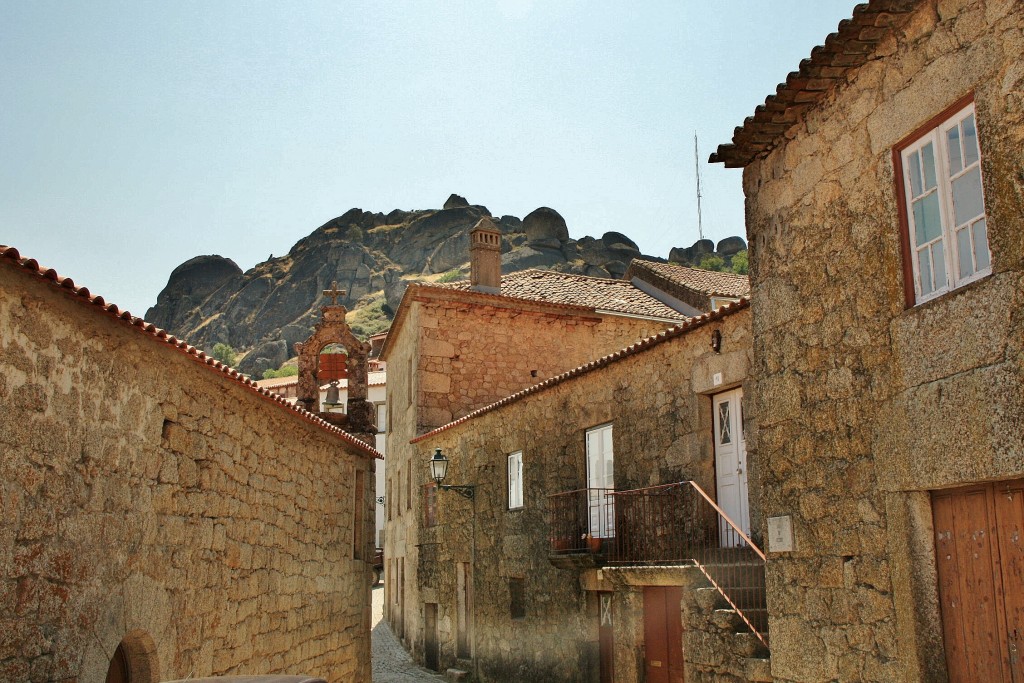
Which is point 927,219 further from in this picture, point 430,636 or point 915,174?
point 430,636

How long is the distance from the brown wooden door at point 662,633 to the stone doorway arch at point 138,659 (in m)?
5.60

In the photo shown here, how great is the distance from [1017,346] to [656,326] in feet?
64.1

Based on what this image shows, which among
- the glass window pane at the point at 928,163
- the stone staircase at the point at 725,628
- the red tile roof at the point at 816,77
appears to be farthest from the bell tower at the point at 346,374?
the glass window pane at the point at 928,163

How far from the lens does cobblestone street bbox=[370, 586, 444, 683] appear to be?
1822cm

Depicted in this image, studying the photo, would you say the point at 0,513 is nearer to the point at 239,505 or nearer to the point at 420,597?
the point at 239,505

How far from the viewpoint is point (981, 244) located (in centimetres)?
532

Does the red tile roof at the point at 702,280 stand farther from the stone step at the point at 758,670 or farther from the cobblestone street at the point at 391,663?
the stone step at the point at 758,670

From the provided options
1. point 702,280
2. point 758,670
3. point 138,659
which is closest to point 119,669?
point 138,659

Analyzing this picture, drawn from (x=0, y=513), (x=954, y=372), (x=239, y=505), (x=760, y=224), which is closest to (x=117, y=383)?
(x=0, y=513)

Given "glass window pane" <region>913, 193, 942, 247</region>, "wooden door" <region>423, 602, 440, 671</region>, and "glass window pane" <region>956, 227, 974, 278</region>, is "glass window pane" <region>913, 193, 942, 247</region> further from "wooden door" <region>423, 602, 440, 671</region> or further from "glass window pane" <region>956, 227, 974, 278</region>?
"wooden door" <region>423, 602, 440, 671</region>

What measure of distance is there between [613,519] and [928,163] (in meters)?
7.88

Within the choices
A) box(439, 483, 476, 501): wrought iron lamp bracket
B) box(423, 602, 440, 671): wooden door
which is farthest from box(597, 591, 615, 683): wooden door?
box(423, 602, 440, 671): wooden door

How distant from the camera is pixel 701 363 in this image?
1126cm

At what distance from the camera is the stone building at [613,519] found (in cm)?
1041
